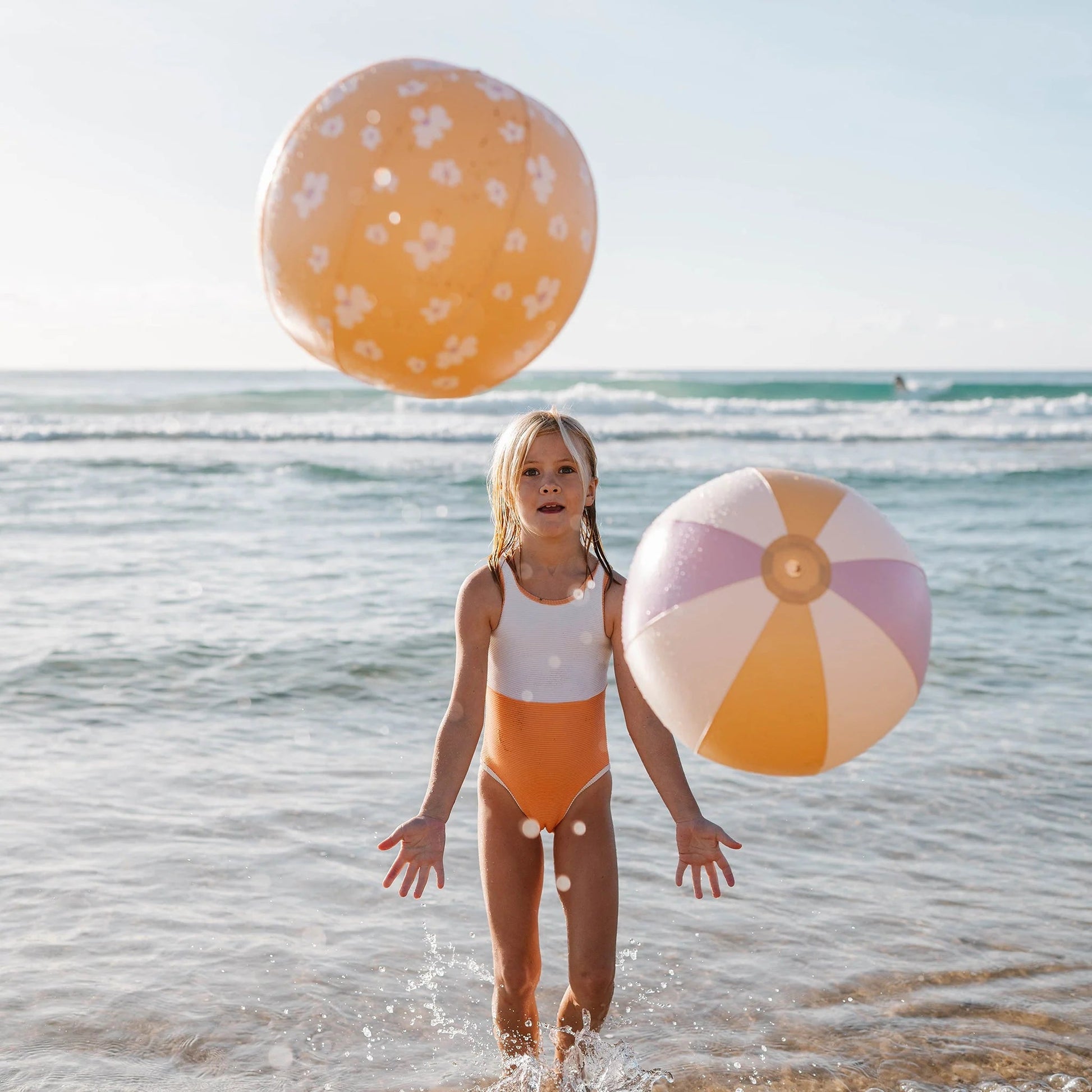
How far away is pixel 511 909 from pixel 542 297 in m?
1.71

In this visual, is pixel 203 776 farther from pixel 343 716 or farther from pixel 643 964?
pixel 643 964

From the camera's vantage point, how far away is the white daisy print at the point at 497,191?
9.24ft

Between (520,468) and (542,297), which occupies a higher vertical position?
(542,297)

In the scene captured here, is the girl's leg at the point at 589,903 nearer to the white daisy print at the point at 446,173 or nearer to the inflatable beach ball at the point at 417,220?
the inflatable beach ball at the point at 417,220

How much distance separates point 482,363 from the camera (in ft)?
10.0

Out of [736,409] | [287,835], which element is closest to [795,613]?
[287,835]

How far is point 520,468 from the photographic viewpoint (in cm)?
319

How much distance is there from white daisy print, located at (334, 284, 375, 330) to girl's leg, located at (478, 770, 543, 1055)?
1.36 m

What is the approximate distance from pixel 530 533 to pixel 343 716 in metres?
3.59

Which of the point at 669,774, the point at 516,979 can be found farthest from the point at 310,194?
the point at 516,979

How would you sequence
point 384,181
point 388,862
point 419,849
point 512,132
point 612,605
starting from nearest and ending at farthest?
1. point 384,181
2. point 512,132
3. point 419,849
4. point 612,605
5. point 388,862

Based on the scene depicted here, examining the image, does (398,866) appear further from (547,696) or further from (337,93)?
(337,93)

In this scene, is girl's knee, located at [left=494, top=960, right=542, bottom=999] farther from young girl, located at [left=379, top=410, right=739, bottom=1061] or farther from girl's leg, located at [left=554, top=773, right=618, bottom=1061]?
girl's leg, located at [left=554, top=773, right=618, bottom=1061]

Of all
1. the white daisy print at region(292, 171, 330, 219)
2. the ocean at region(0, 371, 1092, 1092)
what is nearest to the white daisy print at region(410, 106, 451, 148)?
the white daisy print at region(292, 171, 330, 219)
